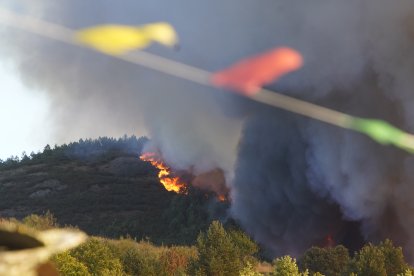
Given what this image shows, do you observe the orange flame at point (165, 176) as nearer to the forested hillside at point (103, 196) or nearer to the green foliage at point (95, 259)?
the forested hillside at point (103, 196)

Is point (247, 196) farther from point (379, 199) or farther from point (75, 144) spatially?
point (75, 144)

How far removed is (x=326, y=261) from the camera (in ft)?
120

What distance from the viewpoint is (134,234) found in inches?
2753

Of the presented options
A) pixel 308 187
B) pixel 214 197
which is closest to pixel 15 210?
pixel 214 197

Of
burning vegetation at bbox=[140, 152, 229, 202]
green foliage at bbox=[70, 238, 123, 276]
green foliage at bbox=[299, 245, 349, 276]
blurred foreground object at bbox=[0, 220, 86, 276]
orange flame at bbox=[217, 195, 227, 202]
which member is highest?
burning vegetation at bbox=[140, 152, 229, 202]

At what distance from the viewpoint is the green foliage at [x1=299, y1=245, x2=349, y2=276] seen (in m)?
36.0

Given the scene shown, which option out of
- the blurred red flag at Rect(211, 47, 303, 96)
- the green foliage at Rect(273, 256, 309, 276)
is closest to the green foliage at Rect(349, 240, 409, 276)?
the green foliage at Rect(273, 256, 309, 276)

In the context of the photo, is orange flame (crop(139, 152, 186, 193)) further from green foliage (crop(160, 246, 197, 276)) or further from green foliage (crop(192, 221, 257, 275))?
green foliage (crop(192, 221, 257, 275))

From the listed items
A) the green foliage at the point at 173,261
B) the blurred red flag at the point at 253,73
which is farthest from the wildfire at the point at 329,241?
the blurred red flag at the point at 253,73

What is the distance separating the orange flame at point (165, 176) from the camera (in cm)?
8831

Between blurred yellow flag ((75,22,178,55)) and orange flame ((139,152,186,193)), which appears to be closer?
blurred yellow flag ((75,22,178,55))

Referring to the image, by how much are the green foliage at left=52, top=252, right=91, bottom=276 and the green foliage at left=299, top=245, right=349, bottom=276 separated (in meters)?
17.1

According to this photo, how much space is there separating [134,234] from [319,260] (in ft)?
122

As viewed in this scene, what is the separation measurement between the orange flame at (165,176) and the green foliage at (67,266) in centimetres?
6005
